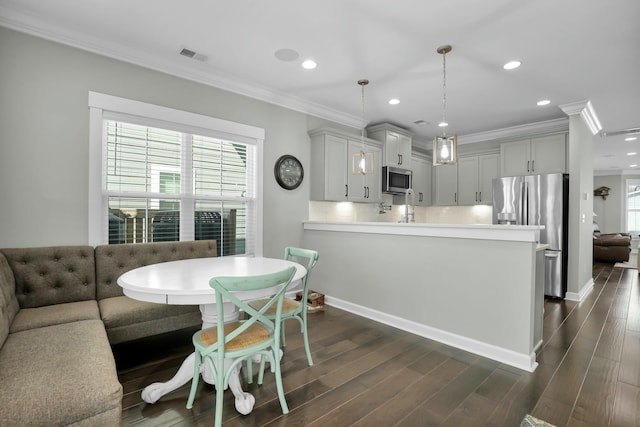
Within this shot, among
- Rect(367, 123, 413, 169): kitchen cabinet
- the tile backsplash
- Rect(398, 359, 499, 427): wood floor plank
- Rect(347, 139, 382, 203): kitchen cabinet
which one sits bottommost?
Rect(398, 359, 499, 427): wood floor plank

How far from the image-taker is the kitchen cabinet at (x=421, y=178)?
6.06m

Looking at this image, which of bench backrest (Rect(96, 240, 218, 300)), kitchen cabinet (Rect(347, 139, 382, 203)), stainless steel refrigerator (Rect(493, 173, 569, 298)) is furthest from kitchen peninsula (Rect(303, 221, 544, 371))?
stainless steel refrigerator (Rect(493, 173, 569, 298))

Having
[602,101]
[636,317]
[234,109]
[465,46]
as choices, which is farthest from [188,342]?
[602,101]

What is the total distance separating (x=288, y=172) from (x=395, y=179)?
2028 millimetres

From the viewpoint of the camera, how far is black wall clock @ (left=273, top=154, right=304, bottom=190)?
4.13 meters

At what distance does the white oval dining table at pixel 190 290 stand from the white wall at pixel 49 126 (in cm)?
114

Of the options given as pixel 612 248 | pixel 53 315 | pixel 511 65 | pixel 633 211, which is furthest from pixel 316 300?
pixel 633 211

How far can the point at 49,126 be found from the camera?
262cm

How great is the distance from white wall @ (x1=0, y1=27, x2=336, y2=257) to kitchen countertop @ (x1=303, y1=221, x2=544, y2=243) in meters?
2.46

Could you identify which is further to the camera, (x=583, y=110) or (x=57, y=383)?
(x=583, y=110)

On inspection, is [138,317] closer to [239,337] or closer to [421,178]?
[239,337]

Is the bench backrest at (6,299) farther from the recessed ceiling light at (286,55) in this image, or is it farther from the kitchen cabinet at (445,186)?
the kitchen cabinet at (445,186)

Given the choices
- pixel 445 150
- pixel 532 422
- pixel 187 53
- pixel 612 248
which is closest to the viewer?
pixel 532 422

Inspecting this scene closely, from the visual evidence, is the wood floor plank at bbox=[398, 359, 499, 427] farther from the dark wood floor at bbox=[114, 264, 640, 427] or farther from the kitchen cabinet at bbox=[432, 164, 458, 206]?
the kitchen cabinet at bbox=[432, 164, 458, 206]
